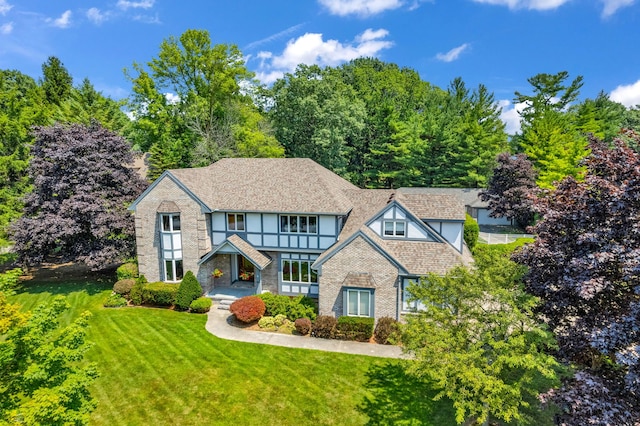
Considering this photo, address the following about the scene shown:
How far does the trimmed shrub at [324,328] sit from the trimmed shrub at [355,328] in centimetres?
34

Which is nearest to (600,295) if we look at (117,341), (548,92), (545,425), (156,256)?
(545,425)

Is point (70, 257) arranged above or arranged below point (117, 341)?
above

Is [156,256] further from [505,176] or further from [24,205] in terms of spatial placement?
[505,176]

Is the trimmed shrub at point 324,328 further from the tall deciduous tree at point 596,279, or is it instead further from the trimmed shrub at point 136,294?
the trimmed shrub at point 136,294

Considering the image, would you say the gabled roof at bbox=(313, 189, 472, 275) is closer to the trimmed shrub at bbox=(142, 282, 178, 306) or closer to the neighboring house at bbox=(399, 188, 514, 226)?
the trimmed shrub at bbox=(142, 282, 178, 306)

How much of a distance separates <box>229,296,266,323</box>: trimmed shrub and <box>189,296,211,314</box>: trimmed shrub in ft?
8.76

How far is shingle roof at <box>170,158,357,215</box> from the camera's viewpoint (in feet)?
82.4

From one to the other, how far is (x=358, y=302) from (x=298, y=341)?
13.7ft

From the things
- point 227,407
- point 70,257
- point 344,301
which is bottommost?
point 227,407

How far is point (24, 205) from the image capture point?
28703mm

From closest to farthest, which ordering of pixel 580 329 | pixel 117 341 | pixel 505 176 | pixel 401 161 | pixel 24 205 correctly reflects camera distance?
pixel 580 329 < pixel 117 341 < pixel 24 205 < pixel 505 176 < pixel 401 161

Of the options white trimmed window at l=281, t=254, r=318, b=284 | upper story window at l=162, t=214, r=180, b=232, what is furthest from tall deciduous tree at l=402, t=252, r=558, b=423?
upper story window at l=162, t=214, r=180, b=232

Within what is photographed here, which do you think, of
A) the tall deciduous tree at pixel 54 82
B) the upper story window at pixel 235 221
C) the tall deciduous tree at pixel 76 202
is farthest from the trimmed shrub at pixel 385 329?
the tall deciduous tree at pixel 54 82

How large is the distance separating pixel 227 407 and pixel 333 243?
1272 cm
